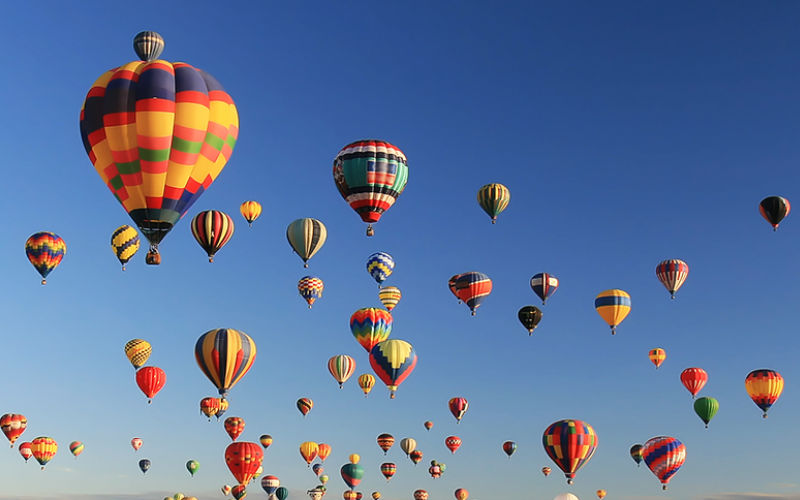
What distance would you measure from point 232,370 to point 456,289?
1844 centimetres

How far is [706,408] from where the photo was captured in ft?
200

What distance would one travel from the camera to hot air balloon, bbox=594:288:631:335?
57125 mm

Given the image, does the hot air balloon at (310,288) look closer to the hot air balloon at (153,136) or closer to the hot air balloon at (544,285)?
the hot air balloon at (544,285)

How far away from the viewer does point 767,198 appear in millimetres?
54875

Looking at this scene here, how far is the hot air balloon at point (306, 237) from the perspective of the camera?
174 feet

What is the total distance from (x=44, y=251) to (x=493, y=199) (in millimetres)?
25127

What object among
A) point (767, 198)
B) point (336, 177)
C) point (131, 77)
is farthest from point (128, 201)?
point (767, 198)

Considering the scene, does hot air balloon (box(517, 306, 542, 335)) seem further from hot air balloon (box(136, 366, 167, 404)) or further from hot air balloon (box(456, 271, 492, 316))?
hot air balloon (box(136, 366, 167, 404))

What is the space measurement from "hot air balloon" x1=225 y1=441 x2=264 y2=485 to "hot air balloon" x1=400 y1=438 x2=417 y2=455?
62.9 feet

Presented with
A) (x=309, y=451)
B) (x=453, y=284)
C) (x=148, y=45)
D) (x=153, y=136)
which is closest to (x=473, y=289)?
(x=453, y=284)

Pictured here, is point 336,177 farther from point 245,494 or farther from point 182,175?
point 245,494

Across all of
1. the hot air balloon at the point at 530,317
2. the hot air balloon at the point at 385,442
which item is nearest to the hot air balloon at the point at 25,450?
the hot air balloon at the point at 385,442

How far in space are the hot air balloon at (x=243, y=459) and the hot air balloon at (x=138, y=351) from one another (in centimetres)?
878

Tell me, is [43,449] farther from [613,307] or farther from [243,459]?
[613,307]
